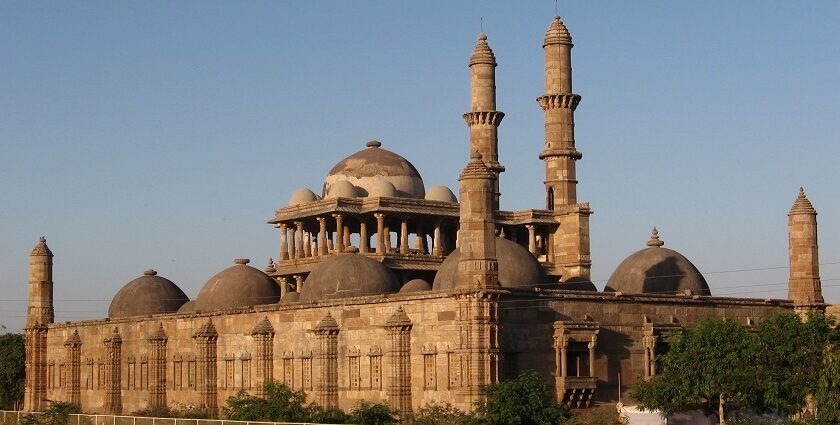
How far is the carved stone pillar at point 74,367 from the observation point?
214 ft

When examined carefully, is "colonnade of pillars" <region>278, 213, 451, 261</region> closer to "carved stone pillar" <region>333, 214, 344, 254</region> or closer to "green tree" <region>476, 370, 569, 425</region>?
"carved stone pillar" <region>333, 214, 344, 254</region>

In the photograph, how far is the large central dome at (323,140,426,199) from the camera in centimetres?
6119

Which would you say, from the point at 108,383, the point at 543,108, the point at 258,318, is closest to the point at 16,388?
the point at 108,383

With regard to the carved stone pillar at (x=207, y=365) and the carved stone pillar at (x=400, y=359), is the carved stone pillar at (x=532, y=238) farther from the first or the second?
the carved stone pillar at (x=400, y=359)

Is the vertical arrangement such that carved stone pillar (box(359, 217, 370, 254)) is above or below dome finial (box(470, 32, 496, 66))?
below

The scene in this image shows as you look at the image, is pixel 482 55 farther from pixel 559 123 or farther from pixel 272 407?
pixel 272 407

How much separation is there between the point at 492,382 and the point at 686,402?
19.1 feet

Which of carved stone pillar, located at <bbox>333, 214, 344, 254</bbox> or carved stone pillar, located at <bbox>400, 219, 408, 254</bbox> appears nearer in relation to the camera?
carved stone pillar, located at <bbox>333, 214, 344, 254</bbox>

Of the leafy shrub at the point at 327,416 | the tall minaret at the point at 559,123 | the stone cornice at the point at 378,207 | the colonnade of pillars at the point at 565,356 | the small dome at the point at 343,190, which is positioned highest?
the tall minaret at the point at 559,123

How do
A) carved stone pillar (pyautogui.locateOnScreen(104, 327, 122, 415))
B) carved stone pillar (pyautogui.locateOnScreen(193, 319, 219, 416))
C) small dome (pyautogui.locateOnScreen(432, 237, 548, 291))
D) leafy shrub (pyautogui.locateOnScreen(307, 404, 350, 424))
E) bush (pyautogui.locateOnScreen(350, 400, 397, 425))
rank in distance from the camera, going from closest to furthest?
bush (pyautogui.locateOnScreen(350, 400, 397, 425)) < leafy shrub (pyautogui.locateOnScreen(307, 404, 350, 424)) < small dome (pyautogui.locateOnScreen(432, 237, 548, 291)) < carved stone pillar (pyautogui.locateOnScreen(193, 319, 219, 416)) < carved stone pillar (pyautogui.locateOnScreen(104, 327, 122, 415))

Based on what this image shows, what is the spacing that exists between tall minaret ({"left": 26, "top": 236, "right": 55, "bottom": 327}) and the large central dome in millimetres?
14867

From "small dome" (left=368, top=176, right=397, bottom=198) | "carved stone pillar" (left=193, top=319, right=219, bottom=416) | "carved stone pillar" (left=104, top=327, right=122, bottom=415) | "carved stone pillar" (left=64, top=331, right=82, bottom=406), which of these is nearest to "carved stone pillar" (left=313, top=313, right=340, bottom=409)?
"carved stone pillar" (left=193, top=319, right=219, bottom=416)

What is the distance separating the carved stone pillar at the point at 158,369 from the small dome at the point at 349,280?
8.57 metres

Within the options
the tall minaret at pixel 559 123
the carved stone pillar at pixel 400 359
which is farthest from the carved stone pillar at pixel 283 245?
the carved stone pillar at pixel 400 359
